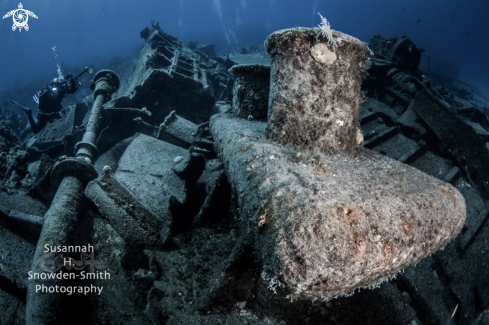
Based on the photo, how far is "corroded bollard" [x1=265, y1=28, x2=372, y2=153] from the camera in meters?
2.17

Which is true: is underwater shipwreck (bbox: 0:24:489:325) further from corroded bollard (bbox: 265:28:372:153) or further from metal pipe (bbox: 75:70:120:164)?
metal pipe (bbox: 75:70:120:164)

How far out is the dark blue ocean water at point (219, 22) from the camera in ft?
290

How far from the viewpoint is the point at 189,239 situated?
284cm

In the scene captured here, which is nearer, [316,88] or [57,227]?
[316,88]

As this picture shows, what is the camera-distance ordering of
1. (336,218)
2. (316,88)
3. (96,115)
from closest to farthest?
(336,218), (316,88), (96,115)

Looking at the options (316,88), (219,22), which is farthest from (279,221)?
(219,22)

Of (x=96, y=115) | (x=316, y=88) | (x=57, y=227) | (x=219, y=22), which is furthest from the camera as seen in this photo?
(x=219, y=22)

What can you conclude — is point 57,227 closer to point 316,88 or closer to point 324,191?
point 324,191

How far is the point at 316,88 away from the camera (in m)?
2.19

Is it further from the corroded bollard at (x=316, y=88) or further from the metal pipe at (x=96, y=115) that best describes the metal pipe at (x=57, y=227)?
the corroded bollard at (x=316, y=88)

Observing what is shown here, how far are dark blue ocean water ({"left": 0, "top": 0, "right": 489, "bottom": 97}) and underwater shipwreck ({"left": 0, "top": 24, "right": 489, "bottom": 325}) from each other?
92564 mm

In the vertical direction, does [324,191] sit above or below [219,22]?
below

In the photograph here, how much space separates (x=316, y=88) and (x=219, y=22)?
4512 inches

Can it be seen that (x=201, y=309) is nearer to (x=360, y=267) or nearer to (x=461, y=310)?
(x=360, y=267)
